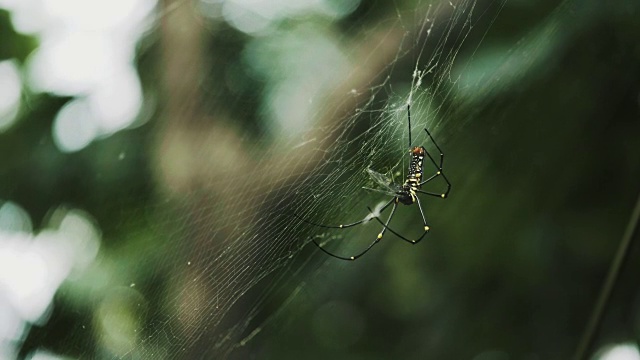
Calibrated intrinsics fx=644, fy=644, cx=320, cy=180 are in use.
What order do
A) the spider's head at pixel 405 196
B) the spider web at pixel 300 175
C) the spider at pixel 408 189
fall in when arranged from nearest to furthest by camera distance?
1. the spider web at pixel 300 175
2. the spider at pixel 408 189
3. the spider's head at pixel 405 196

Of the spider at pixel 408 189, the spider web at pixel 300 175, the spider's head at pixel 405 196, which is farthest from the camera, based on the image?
the spider's head at pixel 405 196

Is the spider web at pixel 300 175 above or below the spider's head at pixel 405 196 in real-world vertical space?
above

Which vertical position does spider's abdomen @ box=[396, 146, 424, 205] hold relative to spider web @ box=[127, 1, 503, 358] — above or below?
below

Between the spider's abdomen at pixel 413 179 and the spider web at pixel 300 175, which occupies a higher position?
the spider web at pixel 300 175

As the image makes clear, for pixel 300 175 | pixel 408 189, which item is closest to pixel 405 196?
pixel 408 189

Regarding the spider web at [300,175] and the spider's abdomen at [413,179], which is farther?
the spider's abdomen at [413,179]

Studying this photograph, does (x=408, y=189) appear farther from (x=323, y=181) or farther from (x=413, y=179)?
(x=323, y=181)

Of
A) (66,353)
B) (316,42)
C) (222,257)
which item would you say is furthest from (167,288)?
(316,42)

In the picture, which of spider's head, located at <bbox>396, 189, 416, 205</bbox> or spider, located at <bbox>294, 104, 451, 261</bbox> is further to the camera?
spider's head, located at <bbox>396, 189, 416, 205</bbox>

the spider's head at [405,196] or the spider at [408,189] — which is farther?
the spider's head at [405,196]
